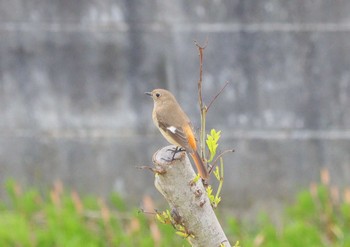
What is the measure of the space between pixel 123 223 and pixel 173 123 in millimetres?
2210

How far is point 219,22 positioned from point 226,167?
35.4 inches

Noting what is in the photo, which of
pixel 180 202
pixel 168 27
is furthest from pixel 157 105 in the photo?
pixel 168 27

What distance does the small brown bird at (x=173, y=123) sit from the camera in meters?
3.23

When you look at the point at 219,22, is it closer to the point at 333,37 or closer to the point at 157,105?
the point at 333,37

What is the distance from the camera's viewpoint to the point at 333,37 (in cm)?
533

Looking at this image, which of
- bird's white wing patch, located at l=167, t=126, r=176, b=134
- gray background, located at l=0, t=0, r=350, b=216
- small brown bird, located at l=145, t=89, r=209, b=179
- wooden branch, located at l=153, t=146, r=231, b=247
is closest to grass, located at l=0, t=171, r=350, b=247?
gray background, located at l=0, t=0, r=350, b=216

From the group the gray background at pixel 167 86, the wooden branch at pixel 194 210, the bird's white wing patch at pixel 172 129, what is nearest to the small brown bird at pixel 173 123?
A: the bird's white wing patch at pixel 172 129

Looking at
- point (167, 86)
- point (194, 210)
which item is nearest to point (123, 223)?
point (167, 86)

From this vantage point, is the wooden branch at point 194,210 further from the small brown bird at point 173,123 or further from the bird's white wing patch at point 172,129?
the bird's white wing patch at point 172,129

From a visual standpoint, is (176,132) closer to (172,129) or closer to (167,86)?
(172,129)

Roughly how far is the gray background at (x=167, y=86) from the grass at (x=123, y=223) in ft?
0.39

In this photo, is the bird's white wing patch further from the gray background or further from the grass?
the gray background

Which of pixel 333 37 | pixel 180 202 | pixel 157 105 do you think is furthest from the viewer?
pixel 333 37

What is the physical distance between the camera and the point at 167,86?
5418mm
